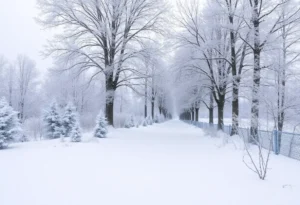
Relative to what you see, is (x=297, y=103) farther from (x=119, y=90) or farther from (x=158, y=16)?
(x=119, y=90)

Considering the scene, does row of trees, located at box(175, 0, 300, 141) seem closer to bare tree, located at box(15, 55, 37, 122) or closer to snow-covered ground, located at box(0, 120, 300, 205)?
snow-covered ground, located at box(0, 120, 300, 205)

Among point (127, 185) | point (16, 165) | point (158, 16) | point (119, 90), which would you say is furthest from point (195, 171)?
point (119, 90)

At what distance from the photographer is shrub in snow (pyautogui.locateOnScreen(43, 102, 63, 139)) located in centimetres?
1571

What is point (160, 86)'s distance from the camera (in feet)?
67.8

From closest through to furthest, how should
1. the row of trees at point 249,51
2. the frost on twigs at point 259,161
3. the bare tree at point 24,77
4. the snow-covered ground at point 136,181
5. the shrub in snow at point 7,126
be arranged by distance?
the snow-covered ground at point 136,181, the frost on twigs at point 259,161, the shrub in snow at point 7,126, the row of trees at point 249,51, the bare tree at point 24,77

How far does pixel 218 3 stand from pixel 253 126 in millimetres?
8825

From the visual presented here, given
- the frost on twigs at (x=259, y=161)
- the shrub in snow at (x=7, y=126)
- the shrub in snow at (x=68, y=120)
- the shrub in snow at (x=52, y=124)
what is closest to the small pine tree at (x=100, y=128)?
Result: the shrub in snow at (x=68, y=120)

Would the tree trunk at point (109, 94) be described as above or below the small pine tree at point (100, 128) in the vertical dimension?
above

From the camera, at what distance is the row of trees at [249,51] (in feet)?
42.0

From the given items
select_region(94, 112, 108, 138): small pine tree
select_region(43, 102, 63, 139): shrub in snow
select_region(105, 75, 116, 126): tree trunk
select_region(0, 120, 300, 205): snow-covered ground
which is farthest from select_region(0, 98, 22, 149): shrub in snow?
select_region(105, 75, 116, 126): tree trunk

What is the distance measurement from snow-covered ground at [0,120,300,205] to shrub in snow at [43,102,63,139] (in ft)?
25.8

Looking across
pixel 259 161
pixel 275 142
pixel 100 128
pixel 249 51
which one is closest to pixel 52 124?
pixel 100 128

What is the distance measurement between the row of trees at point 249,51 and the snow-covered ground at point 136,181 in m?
3.36

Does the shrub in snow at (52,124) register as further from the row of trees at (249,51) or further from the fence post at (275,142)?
the fence post at (275,142)
